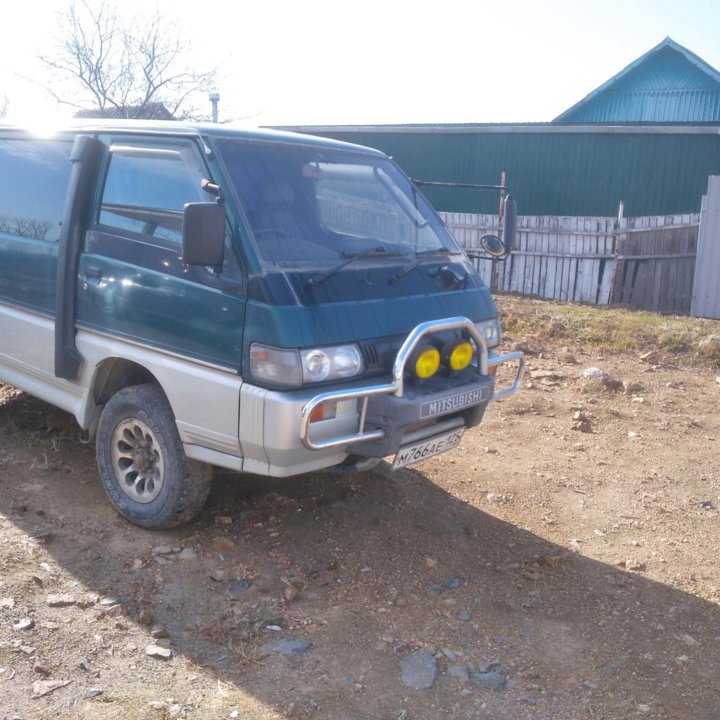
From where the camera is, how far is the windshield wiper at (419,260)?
4.26 m

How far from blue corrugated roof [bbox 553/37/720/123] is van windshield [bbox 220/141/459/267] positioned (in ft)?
69.7

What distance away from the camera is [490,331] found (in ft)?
15.5

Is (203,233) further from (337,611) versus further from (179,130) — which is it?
(337,611)

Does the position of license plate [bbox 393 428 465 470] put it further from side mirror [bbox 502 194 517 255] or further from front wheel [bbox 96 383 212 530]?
side mirror [bbox 502 194 517 255]

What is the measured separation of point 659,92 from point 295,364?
2487 centimetres

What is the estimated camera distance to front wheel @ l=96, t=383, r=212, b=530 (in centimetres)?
417

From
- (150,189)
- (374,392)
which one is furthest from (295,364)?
(150,189)

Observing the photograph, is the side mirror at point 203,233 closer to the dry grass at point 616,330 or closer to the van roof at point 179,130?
the van roof at point 179,130

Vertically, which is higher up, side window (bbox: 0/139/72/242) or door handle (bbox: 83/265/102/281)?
side window (bbox: 0/139/72/242)

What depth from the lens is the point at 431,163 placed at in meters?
21.8

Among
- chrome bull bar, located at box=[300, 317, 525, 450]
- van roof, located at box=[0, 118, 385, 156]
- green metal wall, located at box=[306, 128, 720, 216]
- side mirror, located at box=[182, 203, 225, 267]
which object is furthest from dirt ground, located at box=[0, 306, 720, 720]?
green metal wall, located at box=[306, 128, 720, 216]

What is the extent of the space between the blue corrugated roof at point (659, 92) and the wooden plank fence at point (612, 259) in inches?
460

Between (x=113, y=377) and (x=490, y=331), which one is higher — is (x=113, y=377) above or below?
below

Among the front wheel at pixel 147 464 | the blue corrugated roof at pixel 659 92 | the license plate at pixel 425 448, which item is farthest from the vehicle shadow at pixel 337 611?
the blue corrugated roof at pixel 659 92
